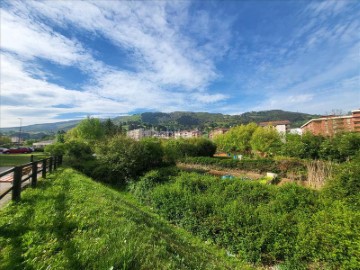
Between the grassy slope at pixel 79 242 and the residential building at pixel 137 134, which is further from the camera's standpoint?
the residential building at pixel 137 134

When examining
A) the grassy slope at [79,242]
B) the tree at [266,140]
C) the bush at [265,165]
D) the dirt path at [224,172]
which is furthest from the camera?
the tree at [266,140]

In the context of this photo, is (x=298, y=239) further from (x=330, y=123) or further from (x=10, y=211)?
(x=330, y=123)

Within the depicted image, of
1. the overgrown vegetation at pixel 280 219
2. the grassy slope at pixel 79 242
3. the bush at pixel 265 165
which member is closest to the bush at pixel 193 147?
the bush at pixel 265 165

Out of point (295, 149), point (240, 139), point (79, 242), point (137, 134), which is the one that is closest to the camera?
point (79, 242)

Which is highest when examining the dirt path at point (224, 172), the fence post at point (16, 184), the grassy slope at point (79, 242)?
the fence post at point (16, 184)

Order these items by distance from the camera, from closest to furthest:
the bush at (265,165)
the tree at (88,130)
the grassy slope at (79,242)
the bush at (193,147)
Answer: the grassy slope at (79,242), the bush at (265,165), the bush at (193,147), the tree at (88,130)

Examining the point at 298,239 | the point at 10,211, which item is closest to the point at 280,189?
the point at 298,239

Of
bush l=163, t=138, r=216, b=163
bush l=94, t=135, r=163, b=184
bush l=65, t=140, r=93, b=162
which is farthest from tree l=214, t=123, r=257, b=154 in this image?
bush l=65, t=140, r=93, b=162

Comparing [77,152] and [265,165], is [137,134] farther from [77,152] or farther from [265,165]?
[265,165]

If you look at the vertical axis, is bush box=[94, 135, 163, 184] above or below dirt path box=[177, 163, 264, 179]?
above

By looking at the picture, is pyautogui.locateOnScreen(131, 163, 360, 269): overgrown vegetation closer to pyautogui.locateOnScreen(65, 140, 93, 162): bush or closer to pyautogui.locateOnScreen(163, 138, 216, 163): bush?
pyautogui.locateOnScreen(65, 140, 93, 162): bush

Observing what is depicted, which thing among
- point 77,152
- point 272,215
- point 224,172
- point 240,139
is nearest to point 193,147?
point 224,172

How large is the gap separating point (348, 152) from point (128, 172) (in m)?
14.6

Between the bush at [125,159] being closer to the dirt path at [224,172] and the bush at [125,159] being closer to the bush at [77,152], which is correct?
the dirt path at [224,172]
